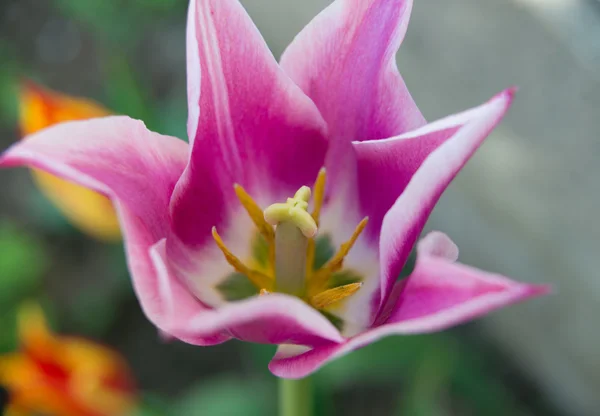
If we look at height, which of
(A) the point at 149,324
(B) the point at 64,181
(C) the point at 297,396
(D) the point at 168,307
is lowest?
(A) the point at 149,324

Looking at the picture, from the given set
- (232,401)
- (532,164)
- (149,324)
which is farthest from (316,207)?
(149,324)

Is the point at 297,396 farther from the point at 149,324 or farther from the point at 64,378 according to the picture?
the point at 149,324

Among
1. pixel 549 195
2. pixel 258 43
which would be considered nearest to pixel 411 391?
pixel 549 195

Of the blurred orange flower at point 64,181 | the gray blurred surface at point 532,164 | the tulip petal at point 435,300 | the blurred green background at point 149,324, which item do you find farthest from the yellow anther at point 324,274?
the gray blurred surface at point 532,164

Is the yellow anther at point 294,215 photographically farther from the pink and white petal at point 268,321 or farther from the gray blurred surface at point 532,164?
the gray blurred surface at point 532,164

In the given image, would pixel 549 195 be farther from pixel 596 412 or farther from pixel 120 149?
pixel 120 149

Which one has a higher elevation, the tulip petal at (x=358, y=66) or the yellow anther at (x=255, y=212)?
the tulip petal at (x=358, y=66)

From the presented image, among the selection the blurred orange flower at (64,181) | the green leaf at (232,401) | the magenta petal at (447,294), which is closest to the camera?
the magenta petal at (447,294)
